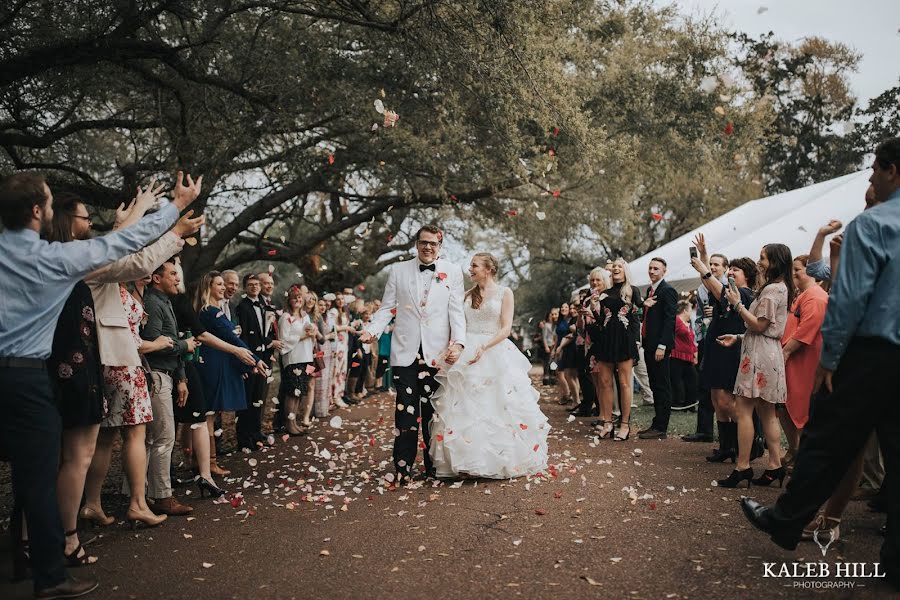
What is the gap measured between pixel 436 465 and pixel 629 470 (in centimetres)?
187

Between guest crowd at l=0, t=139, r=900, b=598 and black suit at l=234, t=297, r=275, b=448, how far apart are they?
2 centimetres

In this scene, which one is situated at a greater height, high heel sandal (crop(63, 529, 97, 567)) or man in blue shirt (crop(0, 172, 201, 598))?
man in blue shirt (crop(0, 172, 201, 598))

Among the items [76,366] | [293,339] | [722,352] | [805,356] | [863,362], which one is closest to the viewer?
[863,362]

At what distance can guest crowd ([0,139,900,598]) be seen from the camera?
3.69m

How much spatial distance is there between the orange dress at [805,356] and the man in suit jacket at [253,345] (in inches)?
235

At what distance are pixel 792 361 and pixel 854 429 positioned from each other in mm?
2225

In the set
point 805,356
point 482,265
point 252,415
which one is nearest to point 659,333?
point 482,265

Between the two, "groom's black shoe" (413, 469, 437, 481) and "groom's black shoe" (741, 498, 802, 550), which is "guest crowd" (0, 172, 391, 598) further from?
"groom's black shoe" (741, 498, 802, 550)

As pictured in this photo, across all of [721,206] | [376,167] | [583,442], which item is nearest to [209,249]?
[376,167]

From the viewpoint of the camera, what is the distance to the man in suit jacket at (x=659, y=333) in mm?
9070

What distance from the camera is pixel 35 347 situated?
12.2ft

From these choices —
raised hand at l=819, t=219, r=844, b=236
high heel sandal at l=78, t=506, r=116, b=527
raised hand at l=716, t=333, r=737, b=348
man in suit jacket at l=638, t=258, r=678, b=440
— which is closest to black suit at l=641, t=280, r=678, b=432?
man in suit jacket at l=638, t=258, r=678, b=440

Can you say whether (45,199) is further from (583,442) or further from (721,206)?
(721,206)

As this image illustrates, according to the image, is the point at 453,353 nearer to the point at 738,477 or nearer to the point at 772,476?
the point at 738,477
